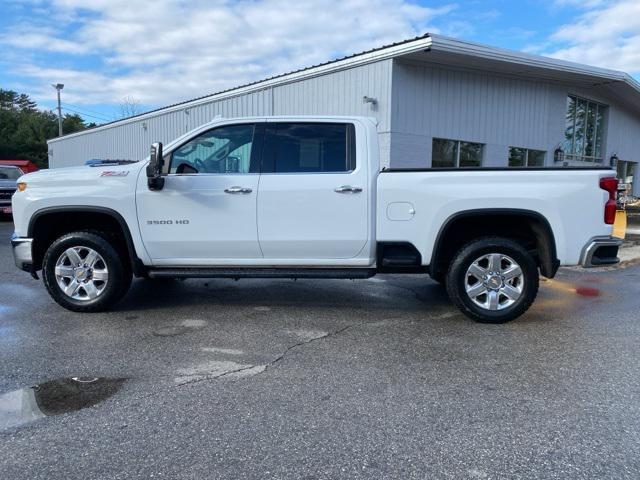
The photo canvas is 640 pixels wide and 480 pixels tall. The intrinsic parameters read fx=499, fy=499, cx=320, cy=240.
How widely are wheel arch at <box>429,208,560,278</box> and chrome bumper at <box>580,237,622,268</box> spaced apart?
0.27 m

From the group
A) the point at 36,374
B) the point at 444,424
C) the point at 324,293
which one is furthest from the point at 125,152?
the point at 444,424

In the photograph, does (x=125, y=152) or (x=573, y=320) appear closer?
(x=573, y=320)

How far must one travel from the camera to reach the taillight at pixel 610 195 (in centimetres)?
484

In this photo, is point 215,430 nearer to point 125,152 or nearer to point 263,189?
point 263,189

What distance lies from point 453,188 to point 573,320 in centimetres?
201

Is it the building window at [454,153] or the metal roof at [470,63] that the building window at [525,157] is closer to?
the building window at [454,153]

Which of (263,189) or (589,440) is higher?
(263,189)

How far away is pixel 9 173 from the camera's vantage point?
1697 centimetres

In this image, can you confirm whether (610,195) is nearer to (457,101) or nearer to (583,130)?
(457,101)

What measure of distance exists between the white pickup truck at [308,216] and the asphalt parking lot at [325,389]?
519 millimetres

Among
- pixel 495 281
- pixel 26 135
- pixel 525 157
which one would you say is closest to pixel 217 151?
pixel 495 281

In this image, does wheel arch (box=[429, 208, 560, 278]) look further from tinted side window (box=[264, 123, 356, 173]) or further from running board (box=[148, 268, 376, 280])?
tinted side window (box=[264, 123, 356, 173])

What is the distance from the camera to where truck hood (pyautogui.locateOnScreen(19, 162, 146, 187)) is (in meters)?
5.21

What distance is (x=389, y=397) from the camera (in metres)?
3.40
